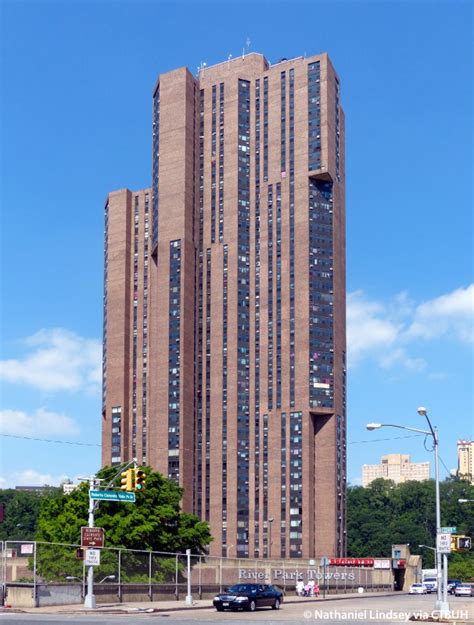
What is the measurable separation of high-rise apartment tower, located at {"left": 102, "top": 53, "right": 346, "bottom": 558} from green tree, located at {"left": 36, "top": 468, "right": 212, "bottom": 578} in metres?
56.5

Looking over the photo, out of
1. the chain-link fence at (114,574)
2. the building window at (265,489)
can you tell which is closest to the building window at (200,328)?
the building window at (265,489)

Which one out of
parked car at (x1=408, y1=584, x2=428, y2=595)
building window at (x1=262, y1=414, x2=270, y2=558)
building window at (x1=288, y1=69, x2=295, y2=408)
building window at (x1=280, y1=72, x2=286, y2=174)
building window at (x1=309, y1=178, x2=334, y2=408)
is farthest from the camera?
building window at (x1=280, y1=72, x2=286, y2=174)

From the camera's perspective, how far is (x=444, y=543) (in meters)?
48.6

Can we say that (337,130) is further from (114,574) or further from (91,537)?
(91,537)

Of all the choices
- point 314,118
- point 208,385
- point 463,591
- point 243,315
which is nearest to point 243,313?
point 243,315

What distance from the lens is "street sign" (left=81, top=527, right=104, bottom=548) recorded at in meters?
53.0

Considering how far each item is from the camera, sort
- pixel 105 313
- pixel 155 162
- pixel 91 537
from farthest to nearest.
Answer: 1. pixel 105 313
2. pixel 155 162
3. pixel 91 537

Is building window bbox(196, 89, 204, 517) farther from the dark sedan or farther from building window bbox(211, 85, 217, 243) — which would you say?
the dark sedan

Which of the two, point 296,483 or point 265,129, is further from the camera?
point 265,129

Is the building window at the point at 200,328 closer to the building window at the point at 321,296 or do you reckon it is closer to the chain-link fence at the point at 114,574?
the building window at the point at 321,296

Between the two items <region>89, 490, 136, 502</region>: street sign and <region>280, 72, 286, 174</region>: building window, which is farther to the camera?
<region>280, 72, 286, 174</region>: building window

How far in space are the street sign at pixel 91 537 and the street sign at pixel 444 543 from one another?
17.6 metres

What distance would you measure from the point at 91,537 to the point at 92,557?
135 cm

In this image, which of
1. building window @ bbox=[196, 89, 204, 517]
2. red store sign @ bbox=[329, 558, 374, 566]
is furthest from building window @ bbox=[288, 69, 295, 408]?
red store sign @ bbox=[329, 558, 374, 566]
